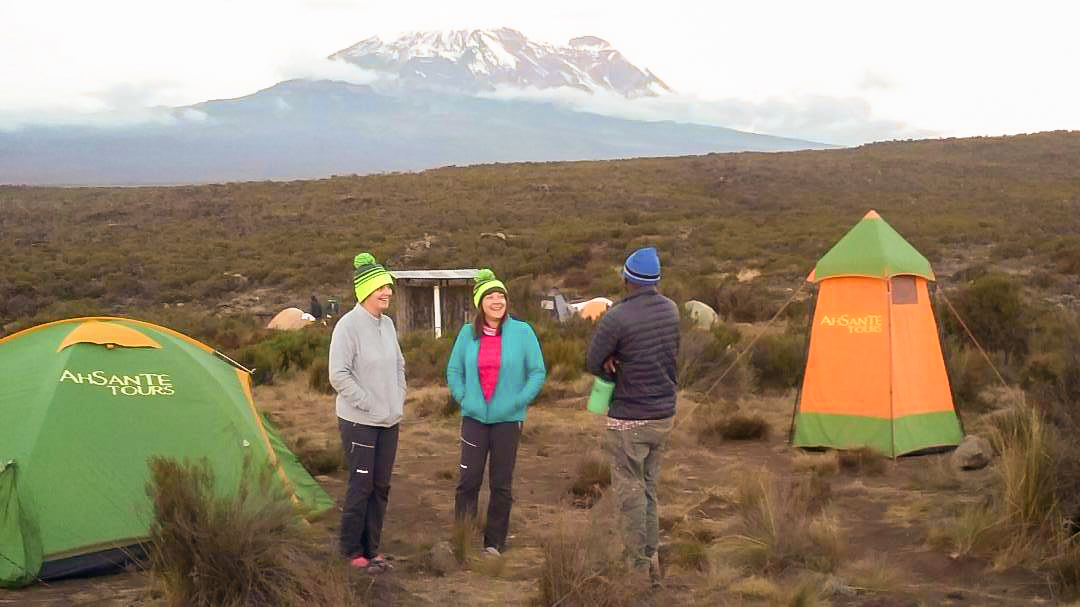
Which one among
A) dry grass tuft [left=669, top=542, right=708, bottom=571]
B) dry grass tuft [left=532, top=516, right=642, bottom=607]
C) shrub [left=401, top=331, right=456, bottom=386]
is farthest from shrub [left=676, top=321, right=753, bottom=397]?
dry grass tuft [left=532, top=516, right=642, bottom=607]

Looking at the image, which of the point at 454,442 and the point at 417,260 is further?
the point at 417,260

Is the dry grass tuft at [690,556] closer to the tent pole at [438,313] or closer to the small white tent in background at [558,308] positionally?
the tent pole at [438,313]

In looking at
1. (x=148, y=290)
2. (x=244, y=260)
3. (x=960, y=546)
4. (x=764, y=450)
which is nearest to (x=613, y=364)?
(x=960, y=546)

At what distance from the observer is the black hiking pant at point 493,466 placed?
5.92 m

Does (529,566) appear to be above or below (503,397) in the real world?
below

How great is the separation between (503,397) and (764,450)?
4.11 meters

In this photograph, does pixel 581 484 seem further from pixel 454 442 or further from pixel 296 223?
pixel 296 223

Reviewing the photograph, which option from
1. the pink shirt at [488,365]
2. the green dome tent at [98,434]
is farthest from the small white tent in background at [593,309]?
the pink shirt at [488,365]

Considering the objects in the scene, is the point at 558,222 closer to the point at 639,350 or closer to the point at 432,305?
the point at 432,305

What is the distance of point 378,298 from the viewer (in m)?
5.66

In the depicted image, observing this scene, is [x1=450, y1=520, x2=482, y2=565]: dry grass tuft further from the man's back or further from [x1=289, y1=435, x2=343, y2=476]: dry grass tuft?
[x1=289, y1=435, x2=343, y2=476]: dry grass tuft

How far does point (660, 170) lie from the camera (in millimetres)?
57938

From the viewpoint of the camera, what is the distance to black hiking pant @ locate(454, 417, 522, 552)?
5922mm

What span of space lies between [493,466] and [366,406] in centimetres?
88
